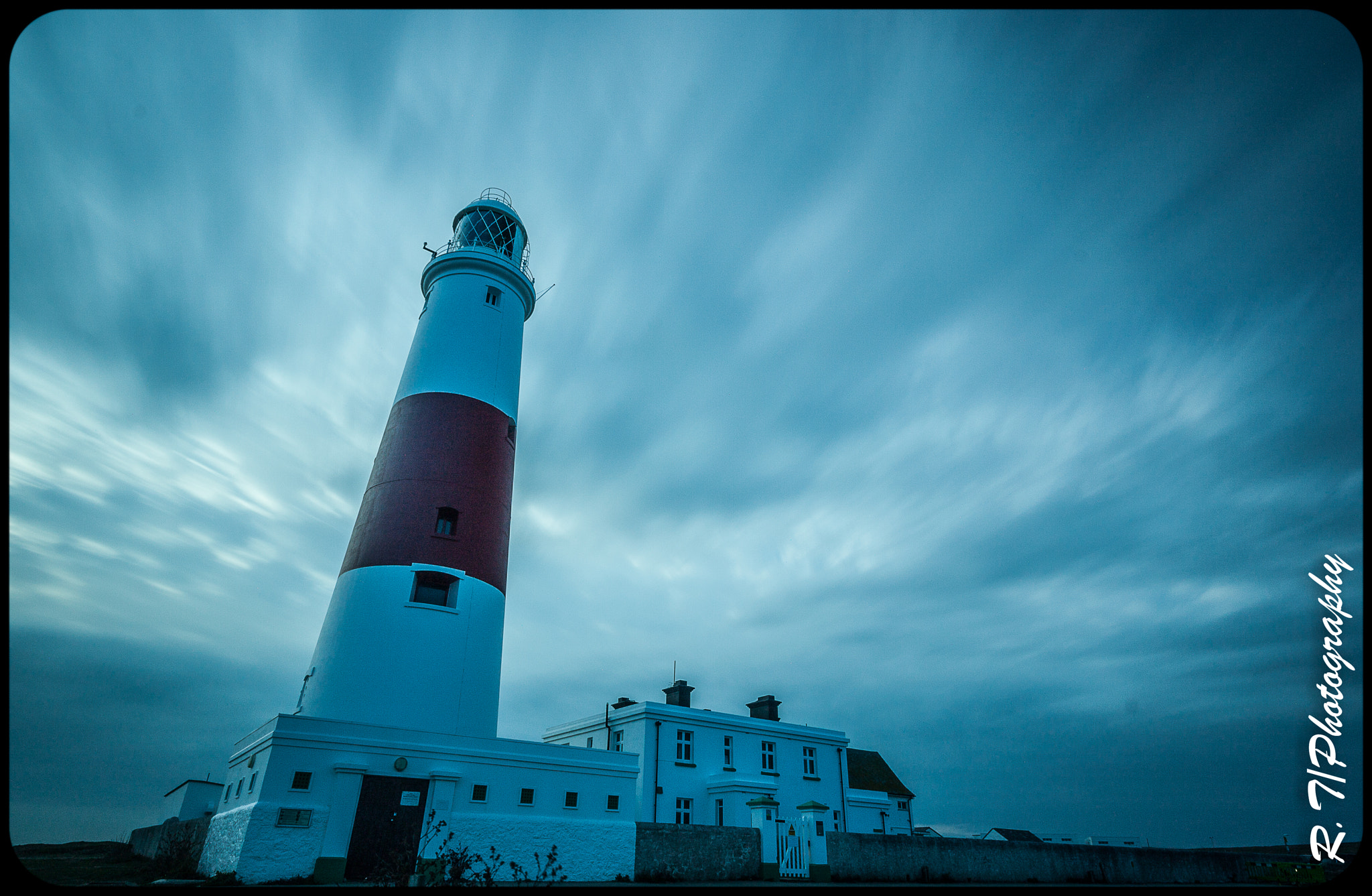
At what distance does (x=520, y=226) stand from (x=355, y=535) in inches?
430

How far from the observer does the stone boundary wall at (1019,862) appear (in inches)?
672

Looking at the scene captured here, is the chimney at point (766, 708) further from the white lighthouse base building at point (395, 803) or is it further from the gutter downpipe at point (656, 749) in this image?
the white lighthouse base building at point (395, 803)

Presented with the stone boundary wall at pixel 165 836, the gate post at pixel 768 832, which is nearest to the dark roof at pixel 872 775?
the gate post at pixel 768 832

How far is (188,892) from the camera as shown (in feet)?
31.4

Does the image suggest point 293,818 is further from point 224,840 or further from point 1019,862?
point 1019,862

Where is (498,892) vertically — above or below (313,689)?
below

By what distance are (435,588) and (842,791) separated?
19.5 meters

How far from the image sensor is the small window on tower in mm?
15680

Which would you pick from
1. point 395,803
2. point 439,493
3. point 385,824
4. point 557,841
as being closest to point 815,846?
point 557,841

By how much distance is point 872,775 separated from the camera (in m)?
31.9

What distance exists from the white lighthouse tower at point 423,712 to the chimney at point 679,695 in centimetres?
826

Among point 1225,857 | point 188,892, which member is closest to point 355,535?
point 188,892

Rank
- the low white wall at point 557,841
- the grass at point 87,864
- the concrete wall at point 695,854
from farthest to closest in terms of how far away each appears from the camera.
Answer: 1. the concrete wall at point 695,854
2. the low white wall at point 557,841
3. the grass at point 87,864

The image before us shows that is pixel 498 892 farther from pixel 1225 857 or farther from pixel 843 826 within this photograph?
pixel 1225 857
